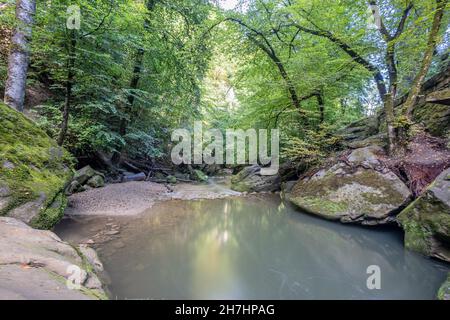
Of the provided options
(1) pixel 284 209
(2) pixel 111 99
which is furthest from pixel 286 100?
(2) pixel 111 99

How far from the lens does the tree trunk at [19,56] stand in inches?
168

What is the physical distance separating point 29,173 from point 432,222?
567 centimetres

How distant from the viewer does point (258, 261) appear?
3229 millimetres

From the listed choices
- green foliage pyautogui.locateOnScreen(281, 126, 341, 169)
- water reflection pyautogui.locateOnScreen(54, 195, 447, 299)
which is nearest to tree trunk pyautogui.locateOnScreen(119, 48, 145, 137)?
water reflection pyautogui.locateOnScreen(54, 195, 447, 299)

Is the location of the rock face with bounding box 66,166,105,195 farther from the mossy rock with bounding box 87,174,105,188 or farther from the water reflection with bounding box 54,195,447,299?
the water reflection with bounding box 54,195,447,299

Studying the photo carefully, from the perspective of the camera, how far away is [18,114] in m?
3.93

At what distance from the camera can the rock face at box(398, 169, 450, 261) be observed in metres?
3.01

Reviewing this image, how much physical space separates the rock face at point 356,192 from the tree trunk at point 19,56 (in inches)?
254

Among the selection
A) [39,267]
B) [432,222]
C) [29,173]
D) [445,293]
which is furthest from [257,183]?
[39,267]

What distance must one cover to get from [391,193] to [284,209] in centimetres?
236

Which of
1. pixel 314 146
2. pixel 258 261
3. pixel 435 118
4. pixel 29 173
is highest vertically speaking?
pixel 435 118

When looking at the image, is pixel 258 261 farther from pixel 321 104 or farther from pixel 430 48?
pixel 321 104

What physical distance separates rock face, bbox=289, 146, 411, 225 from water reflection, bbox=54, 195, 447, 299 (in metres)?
0.28
